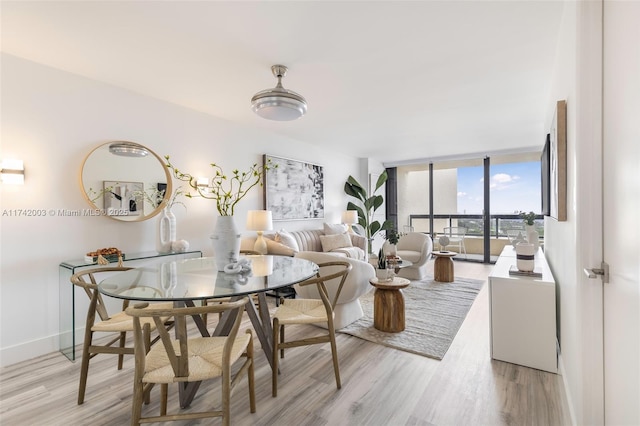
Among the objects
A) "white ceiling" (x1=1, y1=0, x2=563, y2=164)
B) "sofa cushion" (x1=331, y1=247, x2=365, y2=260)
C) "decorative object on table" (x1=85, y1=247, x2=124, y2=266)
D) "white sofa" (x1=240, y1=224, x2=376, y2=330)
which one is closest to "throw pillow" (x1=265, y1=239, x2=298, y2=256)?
"white sofa" (x1=240, y1=224, x2=376, y2=330)

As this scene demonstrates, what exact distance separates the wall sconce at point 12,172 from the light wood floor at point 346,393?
4.79 ft

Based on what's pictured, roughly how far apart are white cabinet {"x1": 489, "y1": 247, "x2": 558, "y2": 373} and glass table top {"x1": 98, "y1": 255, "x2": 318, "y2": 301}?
151 cm

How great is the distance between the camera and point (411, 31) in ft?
6.72

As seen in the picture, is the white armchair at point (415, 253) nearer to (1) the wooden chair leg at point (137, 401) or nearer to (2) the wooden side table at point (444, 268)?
(2) the wooden side table at point (444, 268)

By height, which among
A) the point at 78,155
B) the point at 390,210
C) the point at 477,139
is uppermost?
the point at 477,139

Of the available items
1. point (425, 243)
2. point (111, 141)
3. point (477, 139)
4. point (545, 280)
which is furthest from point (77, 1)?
point (477, 139)

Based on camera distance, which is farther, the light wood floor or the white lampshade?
the white lampshade

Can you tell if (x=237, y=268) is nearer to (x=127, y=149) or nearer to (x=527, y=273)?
(x=127, y=149)

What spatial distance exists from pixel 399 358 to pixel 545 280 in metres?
1.27

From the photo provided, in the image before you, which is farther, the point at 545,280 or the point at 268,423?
the point at 545,280

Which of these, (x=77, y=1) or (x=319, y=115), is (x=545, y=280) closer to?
(x=319, y=115)

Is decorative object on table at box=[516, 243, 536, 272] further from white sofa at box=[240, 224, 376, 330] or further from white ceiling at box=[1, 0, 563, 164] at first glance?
white ceiling at box=[1, 0, 563, 164]

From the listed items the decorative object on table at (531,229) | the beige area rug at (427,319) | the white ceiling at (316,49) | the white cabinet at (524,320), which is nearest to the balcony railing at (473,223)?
the beige area rug at (427,319)

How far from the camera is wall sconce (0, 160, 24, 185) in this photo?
7.50 ft
